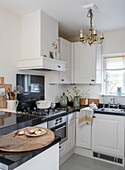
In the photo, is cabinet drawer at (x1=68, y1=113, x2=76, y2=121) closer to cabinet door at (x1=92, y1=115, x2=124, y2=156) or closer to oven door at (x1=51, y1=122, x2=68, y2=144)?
oven door at (x1=51, y1=122, x2=68, y2=144)

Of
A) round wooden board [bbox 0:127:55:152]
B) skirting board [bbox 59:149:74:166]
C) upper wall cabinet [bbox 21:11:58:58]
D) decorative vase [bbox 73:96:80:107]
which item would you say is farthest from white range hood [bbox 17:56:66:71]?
skirting board [bbox 59:149:74:166]

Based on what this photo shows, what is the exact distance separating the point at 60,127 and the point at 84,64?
1.45m

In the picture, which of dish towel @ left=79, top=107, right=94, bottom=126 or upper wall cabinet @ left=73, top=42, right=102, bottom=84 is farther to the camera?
upper wall cabinet @ left=73, top=42, right=102, bottom=84

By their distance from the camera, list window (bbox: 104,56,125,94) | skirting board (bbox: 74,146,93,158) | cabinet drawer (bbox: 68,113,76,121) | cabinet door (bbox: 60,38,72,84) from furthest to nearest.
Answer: window (bbox: 104,56,125,94), cabinet door (bbox: 60,38,72,84), skirting board (bbox: 74,146,93,158), cabinet drawer (bbox: 68,113,76,121)

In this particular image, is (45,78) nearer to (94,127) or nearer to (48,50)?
(48,50)

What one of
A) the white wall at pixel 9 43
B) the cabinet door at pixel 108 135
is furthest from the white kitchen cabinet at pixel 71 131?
the white wall at pixel 9 43

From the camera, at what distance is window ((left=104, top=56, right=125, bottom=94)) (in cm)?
343

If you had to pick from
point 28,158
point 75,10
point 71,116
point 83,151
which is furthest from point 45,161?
point 75,10

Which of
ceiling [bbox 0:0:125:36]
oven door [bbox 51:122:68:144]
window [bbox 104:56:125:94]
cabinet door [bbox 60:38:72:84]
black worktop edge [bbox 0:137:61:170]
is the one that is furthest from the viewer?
window [bbox 104:56:125:94]

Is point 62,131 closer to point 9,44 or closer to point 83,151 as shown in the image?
point 83,151

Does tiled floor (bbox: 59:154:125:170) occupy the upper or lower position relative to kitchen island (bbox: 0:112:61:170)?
lower

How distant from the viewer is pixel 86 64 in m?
3.38

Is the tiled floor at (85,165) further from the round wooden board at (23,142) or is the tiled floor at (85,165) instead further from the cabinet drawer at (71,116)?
the round wooden board at (23,142)

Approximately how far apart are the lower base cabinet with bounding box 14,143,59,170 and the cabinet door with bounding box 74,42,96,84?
7.04ft
